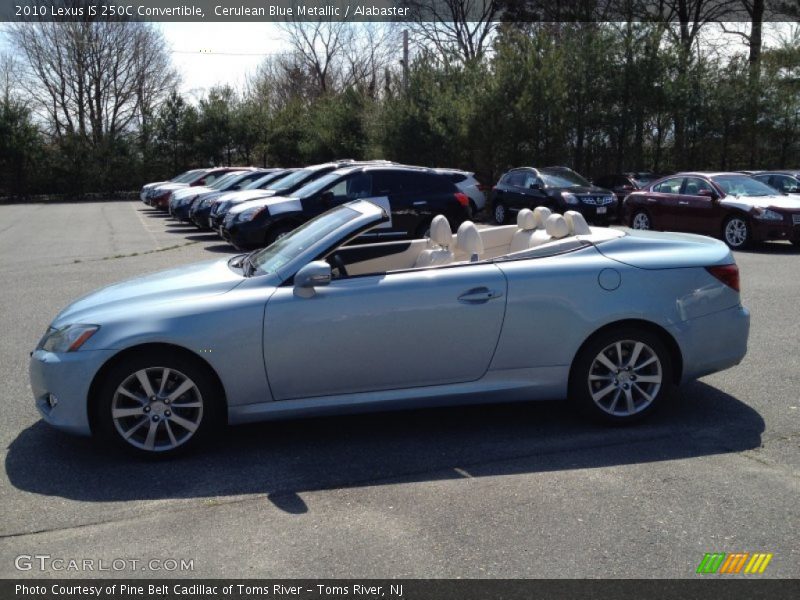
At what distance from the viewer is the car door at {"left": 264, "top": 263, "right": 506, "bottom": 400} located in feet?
16.2

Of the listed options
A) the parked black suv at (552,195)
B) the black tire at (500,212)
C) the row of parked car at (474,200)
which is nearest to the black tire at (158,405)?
the row of parked car at (474,200)

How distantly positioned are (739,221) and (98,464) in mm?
13695

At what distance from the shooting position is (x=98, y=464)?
16.2ft

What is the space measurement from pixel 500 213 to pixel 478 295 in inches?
678

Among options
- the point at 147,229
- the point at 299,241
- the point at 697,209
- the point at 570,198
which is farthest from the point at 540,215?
the point at 147,229

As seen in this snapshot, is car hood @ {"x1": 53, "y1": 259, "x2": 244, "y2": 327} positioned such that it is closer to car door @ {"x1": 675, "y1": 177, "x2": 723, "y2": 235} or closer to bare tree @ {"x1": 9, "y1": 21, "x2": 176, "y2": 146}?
car door @ {"x1": 675, "y1": 177, "x2": 723, "y2": 235}

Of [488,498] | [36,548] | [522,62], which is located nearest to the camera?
[36,548]

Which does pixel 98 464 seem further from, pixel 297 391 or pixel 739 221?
pixel 739 221

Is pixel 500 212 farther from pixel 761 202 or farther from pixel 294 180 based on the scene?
pixel 761 202

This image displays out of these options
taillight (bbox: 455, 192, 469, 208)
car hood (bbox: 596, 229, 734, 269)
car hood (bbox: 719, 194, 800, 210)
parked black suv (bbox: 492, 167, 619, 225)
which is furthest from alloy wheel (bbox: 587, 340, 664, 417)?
parked black suv (bbox: 492, 167, 619, 225)

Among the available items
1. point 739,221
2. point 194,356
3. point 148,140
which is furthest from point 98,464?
point 148,140

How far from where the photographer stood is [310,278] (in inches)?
195

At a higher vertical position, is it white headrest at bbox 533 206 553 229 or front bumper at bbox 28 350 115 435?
white headrest at bbox 533 206 553 229

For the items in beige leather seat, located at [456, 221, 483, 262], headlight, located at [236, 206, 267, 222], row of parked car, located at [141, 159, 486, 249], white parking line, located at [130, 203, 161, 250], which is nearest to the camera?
beige leather seat, located at [456, 221, 483, 262]
